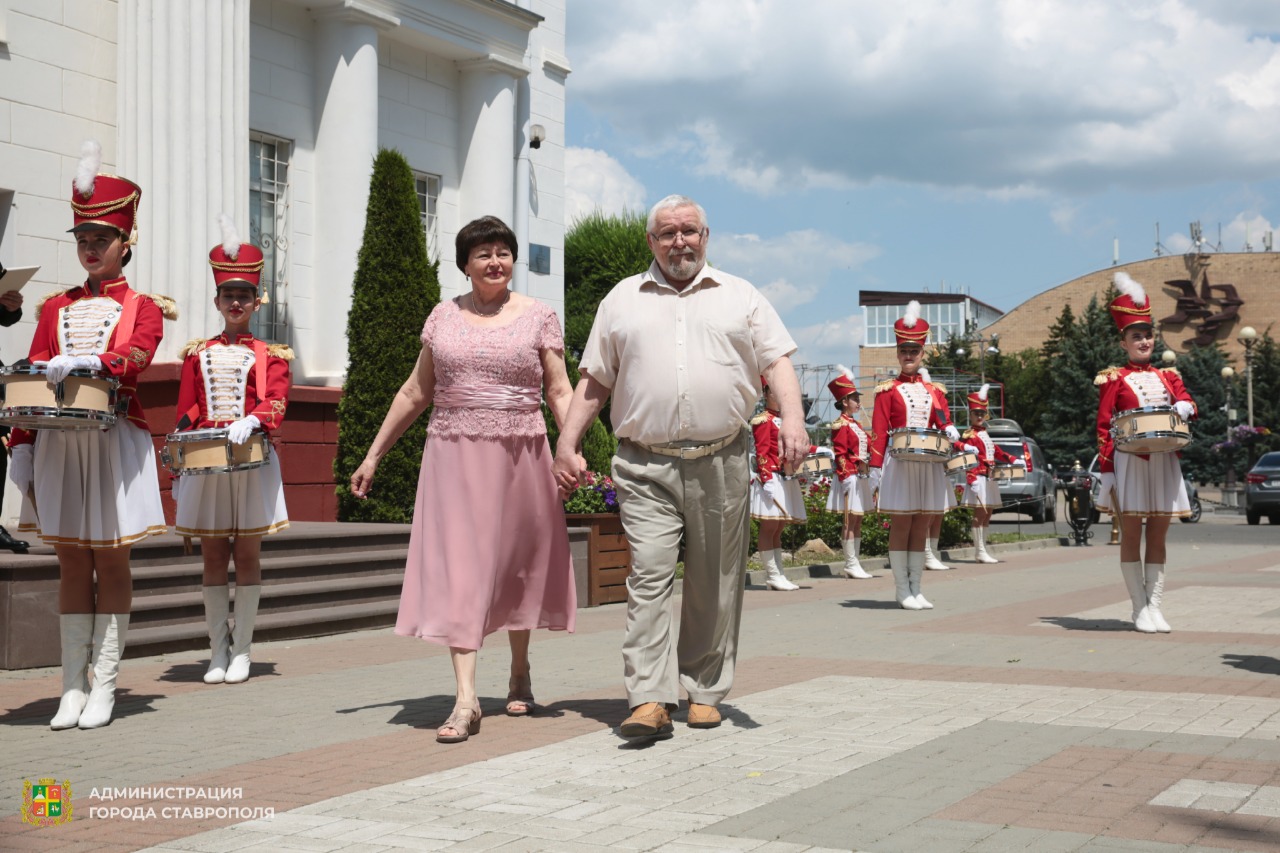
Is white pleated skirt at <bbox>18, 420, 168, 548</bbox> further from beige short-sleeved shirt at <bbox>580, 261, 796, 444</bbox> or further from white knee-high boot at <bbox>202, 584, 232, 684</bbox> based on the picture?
beige short-sleeved shirt at <bbox>580, 261, 796, 444</bbox>

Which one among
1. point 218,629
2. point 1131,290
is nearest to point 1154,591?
point 1131,290

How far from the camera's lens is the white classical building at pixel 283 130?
46.8 feet

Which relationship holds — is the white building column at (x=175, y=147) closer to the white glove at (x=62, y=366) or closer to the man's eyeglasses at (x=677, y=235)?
the white glove at (x=62, y=366)

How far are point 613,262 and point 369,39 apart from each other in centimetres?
2710

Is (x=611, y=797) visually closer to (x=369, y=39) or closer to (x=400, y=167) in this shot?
(x=400, y=167)

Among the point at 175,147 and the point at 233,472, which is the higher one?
the point at 175,147

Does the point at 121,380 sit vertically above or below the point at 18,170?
below

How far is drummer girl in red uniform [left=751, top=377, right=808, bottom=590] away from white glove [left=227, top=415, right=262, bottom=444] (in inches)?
328

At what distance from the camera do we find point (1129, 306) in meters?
10.6

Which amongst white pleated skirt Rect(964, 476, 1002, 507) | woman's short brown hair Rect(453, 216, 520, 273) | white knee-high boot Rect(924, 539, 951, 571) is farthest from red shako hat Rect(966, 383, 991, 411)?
woman's short brown hair Rect(453, 216, 520, 273)

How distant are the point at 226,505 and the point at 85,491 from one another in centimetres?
163

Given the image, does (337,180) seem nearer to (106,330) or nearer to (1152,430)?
(1152,430)

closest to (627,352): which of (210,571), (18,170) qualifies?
(210,571)

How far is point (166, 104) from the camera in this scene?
49.0ft
